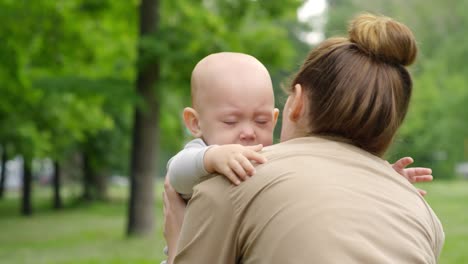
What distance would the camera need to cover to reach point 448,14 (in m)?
44.4

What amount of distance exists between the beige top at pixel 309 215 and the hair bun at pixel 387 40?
10.8 inches

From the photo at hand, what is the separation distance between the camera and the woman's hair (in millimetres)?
2207

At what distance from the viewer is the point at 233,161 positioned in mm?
2123

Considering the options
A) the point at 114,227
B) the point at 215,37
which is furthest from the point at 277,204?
the point at 114,227

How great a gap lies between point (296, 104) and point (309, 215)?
15.6 inches

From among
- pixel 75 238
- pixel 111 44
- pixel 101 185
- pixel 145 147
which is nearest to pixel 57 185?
pixel 101 185

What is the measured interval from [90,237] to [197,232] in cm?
1852

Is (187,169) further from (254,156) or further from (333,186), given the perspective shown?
(333,186)

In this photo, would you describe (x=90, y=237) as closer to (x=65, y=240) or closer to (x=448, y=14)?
(x=65, y=240)

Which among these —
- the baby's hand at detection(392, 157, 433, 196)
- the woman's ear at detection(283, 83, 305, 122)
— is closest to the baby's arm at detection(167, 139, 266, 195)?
the woman's ear at detection(283, 83, 305, 122)

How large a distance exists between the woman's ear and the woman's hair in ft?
0.06

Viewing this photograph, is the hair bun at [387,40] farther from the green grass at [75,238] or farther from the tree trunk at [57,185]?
the tree trunk at [57,185]

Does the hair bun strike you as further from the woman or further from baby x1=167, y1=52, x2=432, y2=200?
baby x1=167, y1=52, x2=432, y2=200

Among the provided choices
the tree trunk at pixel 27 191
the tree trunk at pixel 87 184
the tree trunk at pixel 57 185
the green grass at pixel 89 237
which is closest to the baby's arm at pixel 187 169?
the green grass at pixel 89 237
